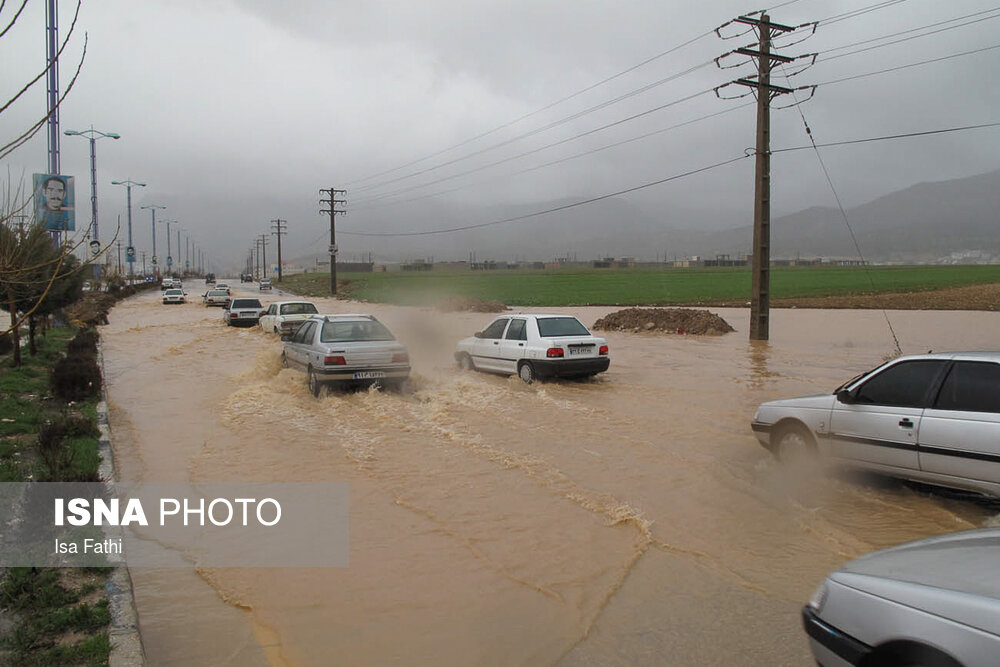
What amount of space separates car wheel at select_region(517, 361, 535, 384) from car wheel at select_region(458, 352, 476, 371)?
71.5 inches

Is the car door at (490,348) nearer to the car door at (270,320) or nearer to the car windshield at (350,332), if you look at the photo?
the car windshield at (350,332)

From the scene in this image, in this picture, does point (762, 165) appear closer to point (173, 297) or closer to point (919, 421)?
point (919, 421)

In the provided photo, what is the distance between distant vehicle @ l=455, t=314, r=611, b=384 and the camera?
14.5m

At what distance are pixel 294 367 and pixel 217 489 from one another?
279 inches

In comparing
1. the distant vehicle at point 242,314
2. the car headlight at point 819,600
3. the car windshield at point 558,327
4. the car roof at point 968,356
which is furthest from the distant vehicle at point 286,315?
the car headlight at point 819,600

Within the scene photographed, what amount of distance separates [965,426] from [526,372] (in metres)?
9.09

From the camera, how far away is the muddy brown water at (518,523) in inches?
188

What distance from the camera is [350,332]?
14.0 metres

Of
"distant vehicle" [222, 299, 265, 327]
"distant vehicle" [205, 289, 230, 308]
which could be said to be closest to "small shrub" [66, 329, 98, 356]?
"distant vehicle" [222, 299, 265, 327]

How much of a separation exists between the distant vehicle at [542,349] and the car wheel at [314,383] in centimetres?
395

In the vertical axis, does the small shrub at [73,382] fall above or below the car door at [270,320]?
below

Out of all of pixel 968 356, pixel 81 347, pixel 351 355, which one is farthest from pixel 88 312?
pixel 968 356

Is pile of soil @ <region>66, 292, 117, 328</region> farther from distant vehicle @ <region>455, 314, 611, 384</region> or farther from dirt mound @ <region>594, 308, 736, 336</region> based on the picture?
distant vehicle @ <region>455, 314, 611, 384</region>

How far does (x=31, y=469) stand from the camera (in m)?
7.89
